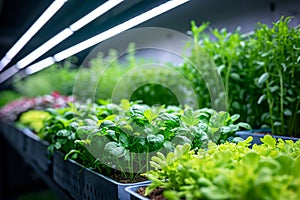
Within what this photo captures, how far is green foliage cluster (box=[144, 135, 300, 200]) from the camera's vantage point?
1.45 ft

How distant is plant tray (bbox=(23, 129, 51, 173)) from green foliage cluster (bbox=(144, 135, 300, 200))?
0.97 m

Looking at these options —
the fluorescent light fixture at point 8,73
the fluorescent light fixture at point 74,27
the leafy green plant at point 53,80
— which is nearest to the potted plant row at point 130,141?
the fluorescent light fixture at point 74,27

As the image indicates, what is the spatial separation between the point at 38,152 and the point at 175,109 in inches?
33.3

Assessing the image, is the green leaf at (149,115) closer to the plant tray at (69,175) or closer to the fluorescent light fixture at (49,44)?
the plant tray at (69,175)

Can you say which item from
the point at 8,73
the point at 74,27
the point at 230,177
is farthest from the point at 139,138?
the point at 8,73

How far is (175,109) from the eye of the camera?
1.30 meters

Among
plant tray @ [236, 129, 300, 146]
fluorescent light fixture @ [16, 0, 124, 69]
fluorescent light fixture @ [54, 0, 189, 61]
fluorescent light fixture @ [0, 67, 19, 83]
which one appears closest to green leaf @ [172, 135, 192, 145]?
plant tray @ [236, 129, 300, 146]

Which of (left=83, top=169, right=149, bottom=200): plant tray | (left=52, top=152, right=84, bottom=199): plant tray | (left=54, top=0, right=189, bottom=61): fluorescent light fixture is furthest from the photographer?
(left=54, top=0, right=189, bottom=61): fluorescent light fixture

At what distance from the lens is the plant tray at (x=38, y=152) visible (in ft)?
4.94

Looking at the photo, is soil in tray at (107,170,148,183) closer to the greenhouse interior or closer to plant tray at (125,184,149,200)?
the greenhouse interior

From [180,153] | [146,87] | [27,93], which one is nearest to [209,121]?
[180,153]

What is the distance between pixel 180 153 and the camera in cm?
68

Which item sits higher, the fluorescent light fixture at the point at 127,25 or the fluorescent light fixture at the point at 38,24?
the fluorescent light fixture at the point at 38,24

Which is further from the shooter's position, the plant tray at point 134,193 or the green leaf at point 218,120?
the green leaf at point 218,120
